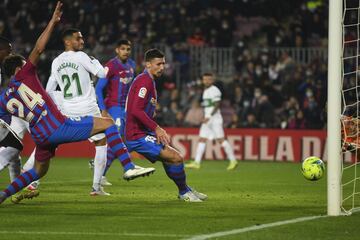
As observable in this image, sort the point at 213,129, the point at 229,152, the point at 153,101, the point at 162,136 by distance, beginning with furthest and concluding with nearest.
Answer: the point at 213,129
the point at 229,152
the point at 153,101
the point at 162,136

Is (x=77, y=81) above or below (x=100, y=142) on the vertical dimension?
above

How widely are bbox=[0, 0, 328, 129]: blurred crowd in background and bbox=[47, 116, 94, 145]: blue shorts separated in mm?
13280

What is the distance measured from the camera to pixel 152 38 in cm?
2661

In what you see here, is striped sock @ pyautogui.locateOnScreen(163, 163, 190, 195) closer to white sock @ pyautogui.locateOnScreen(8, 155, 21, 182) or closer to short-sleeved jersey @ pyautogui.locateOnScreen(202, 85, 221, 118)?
white sock @ pyautogui.locateOnScreen(8, 155, 21, 182)

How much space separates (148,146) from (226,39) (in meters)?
15.5

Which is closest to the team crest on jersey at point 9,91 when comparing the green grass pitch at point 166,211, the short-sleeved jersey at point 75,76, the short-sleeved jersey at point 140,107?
the green grass pitch at point 166,211

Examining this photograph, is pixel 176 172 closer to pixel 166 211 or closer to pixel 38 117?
pixel 166 211

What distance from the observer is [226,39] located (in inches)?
1017

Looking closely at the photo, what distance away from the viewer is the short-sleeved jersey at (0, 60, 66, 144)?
9.55m

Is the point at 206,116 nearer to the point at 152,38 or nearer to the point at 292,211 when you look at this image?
the point at 152,38

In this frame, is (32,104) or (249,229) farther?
(32,104)

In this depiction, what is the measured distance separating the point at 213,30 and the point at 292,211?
16.8 meters

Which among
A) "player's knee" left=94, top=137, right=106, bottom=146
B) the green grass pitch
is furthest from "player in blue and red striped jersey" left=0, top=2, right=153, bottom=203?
"player's knee" left=94, top=137, right=106, bottom=146

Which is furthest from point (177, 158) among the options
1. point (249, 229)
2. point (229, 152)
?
point (229, 152)
